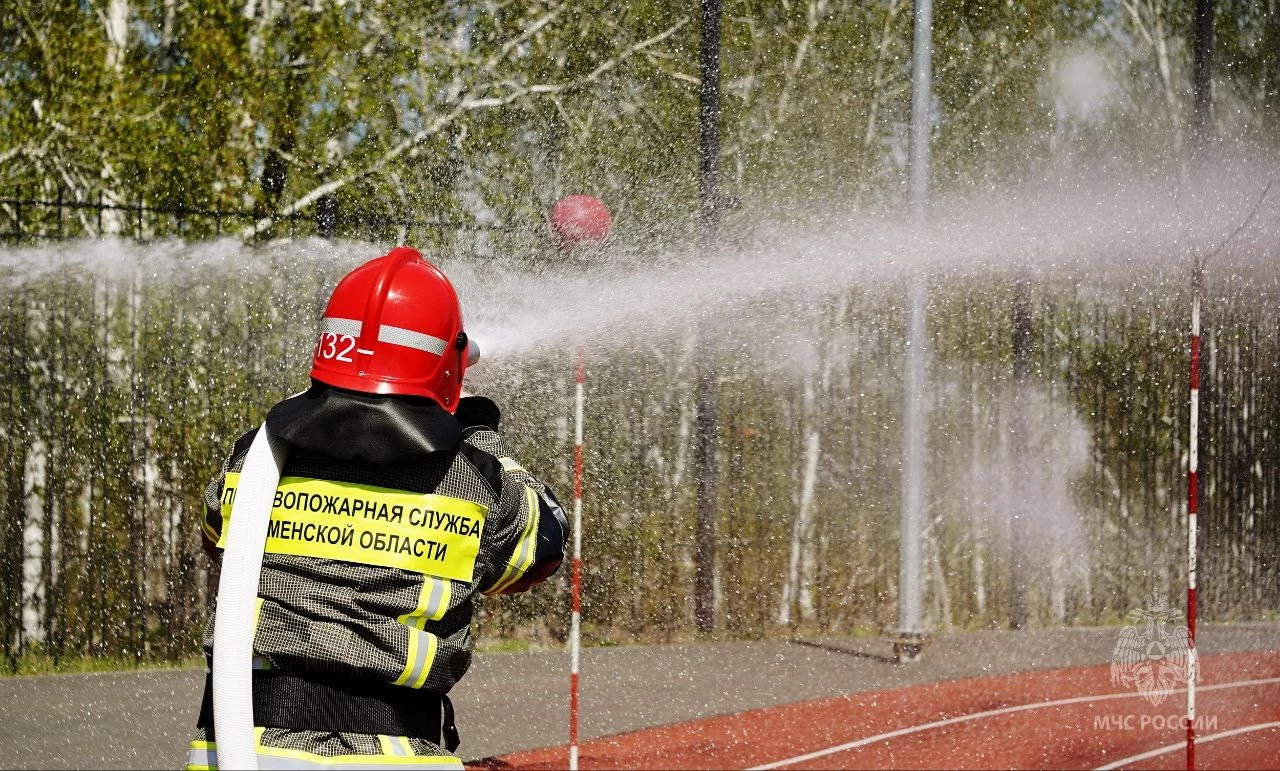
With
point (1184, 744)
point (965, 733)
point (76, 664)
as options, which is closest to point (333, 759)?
point (965, 733)

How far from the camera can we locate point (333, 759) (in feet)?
7.51

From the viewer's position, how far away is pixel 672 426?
37.6 feet

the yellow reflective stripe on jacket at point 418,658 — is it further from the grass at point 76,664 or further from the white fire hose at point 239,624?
the grass at point 76,664

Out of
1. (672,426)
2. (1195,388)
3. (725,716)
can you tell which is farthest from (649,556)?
(1195,388)

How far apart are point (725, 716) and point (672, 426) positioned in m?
3.68

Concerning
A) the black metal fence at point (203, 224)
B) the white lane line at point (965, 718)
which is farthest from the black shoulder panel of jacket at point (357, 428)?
the black metal fence at point (203, 224)

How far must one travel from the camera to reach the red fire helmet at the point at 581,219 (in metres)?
6.65

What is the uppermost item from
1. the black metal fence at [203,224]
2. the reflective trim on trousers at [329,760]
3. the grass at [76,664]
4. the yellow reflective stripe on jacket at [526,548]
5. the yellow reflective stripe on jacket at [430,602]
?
the black metal fence at [203,224]

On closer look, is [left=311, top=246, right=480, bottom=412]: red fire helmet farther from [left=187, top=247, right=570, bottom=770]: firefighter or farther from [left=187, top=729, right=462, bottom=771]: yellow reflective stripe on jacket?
[left=187, top=729, right=462, bottom=771]: yellow reflective stripe on jacket

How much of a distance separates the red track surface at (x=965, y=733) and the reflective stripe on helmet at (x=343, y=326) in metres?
4.60

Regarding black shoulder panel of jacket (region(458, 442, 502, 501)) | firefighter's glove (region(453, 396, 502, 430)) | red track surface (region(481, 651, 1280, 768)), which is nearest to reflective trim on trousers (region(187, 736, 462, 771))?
black shoulder panel of jacket (region(458, 442, 502, 501))

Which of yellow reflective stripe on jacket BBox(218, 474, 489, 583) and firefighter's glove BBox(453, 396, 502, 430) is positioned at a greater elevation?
firefighter's glove BBox(453, 396, 502, 430)

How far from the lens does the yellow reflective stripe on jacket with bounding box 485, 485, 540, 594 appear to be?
2510 mm

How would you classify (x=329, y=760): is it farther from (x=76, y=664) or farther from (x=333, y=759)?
(x=76, y=664)
